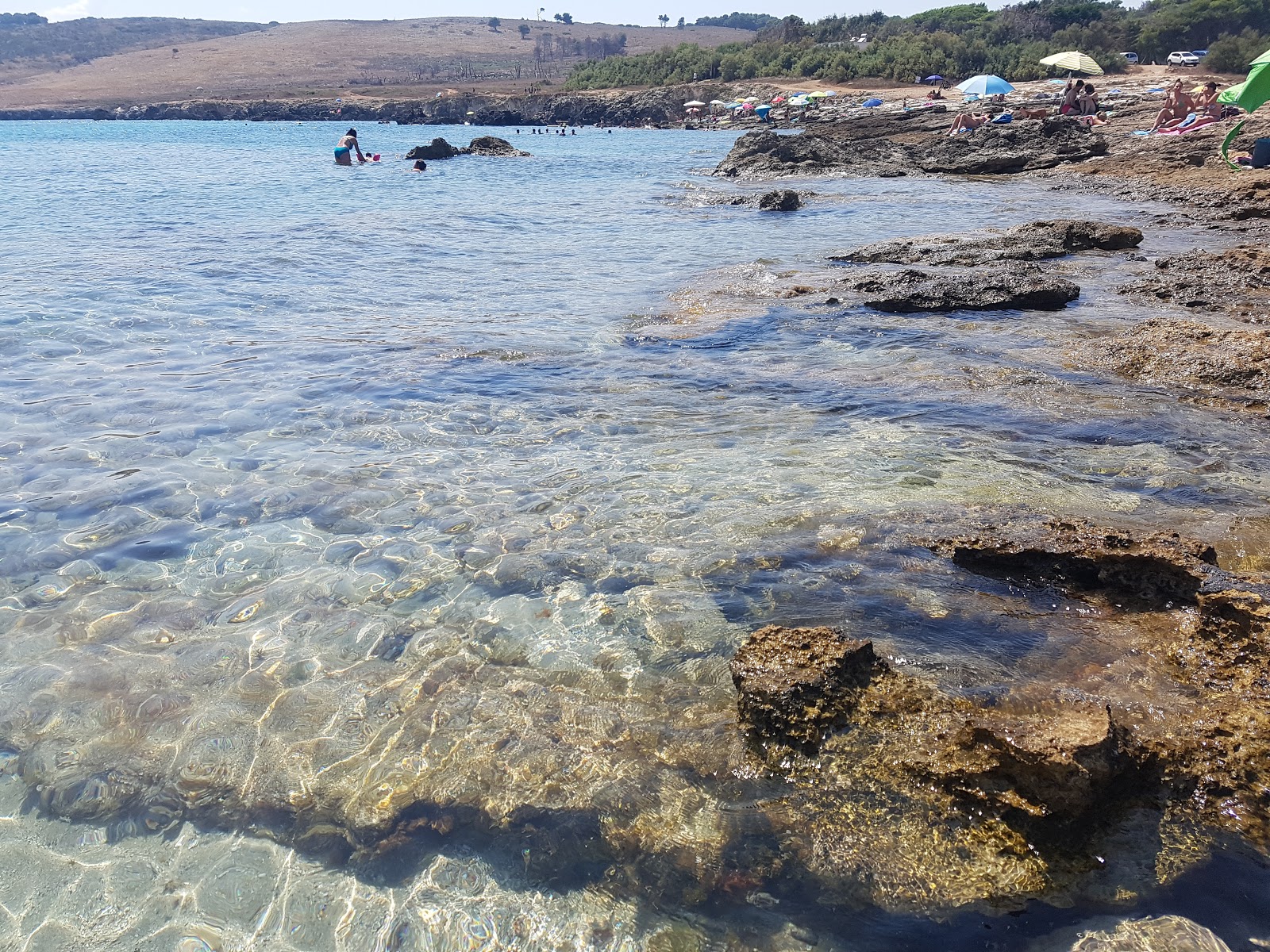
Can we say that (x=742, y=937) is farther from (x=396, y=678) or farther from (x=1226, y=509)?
(x=1226, y=509)

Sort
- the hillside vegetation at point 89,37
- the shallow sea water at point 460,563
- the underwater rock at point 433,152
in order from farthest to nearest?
the hillside vegetation at point 89,37, the underwater rock at point 433,152, the shallow sea water at point 460,563

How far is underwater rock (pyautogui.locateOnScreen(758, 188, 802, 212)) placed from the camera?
17719 mm

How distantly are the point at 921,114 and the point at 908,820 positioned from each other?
4125 cm

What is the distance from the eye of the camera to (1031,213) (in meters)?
16.1

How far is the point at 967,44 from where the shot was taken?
67688 mm

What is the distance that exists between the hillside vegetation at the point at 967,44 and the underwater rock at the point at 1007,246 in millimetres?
48001

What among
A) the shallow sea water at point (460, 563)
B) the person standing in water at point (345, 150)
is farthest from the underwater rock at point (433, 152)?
the shallow sea water at point (460, 563)

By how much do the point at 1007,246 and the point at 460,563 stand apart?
10.9m

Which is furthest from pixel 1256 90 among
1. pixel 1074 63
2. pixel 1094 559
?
pixel 1074 63

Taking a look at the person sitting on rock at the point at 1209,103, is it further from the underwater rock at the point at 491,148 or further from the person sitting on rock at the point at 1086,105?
the underwater rock at the point at 491,148

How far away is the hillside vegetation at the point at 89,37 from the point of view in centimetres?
12550

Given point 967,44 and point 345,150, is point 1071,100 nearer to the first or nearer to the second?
point 345,150

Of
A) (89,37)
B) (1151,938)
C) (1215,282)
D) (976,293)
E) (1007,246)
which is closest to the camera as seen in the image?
(1151,938)

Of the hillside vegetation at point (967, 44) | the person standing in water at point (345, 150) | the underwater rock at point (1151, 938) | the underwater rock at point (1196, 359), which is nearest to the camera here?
the underwater rock at point (1151, 938)
